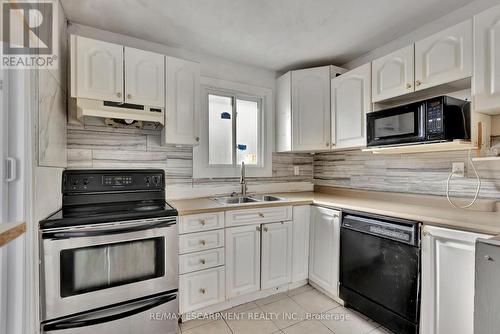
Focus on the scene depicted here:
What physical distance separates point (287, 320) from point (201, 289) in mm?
701

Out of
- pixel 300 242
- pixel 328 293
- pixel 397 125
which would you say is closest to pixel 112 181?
pixel 300 242

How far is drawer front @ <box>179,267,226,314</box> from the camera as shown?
175 centimetres

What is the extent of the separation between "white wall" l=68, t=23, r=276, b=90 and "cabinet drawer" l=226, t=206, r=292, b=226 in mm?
1433

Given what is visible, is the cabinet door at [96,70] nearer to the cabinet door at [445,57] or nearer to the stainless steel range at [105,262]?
the stainless steel range at [105,262]

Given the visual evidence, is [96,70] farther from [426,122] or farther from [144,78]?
[426,122]

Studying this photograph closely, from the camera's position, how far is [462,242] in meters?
1.26

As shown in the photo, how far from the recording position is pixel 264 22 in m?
1.85

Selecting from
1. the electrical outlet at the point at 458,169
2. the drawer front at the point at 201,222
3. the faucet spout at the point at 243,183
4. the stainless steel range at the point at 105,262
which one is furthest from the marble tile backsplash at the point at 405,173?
the stainless steel range at the point at 105,262

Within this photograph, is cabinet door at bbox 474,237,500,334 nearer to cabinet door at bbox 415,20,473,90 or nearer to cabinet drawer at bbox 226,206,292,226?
cabinet door at bbox 415,20,473,90

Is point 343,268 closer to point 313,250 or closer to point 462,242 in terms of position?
point 313,250

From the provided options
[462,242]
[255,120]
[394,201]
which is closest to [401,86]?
[394,201]

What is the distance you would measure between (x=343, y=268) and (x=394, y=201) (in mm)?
761

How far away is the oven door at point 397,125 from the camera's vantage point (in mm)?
1596

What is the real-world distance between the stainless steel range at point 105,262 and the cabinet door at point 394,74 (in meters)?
1.87
